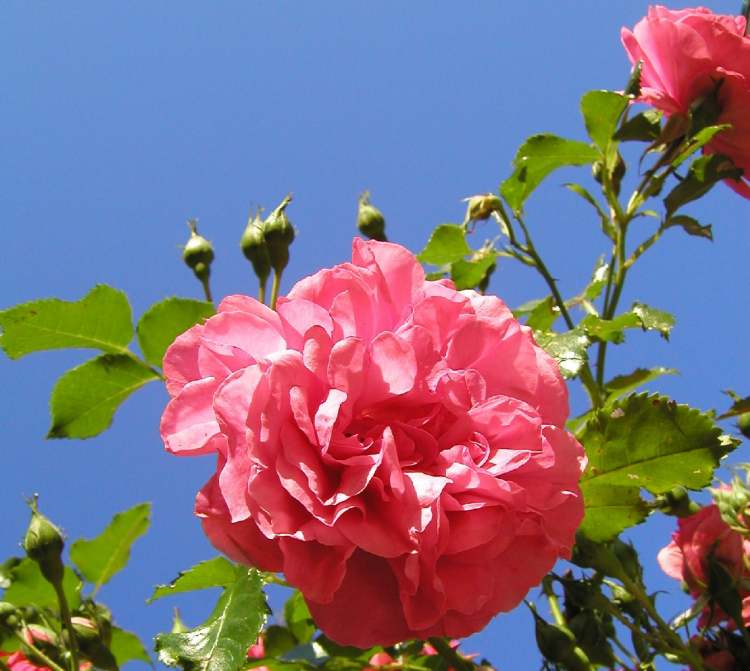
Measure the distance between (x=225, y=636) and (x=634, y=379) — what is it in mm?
926

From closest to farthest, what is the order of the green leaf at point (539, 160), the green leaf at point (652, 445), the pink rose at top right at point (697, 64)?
the green leaf at point (652, 445) → the pink rose at top right at point (697, 64) → the green leaf at point (539, 160)

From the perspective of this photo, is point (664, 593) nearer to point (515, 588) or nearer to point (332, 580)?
point (515, 588)

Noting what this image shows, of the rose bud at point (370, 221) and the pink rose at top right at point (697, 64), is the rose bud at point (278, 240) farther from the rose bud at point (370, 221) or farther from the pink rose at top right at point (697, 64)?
the pink rose at top right at point (697, 64)

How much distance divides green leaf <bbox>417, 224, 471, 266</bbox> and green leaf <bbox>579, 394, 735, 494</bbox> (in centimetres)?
64

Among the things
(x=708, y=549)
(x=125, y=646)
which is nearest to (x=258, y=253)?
(x=125, y=646)

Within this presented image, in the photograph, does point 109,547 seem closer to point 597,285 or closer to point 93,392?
point 93,392

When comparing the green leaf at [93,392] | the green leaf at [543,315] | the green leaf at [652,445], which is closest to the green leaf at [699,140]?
the green leaf at [543,315]

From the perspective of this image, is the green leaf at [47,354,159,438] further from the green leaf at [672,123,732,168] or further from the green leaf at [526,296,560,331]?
the green leaf at [672,123,732,168]

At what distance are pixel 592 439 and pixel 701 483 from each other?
134 mm

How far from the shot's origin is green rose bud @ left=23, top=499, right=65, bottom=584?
1199 mm

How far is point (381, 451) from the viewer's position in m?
0.75

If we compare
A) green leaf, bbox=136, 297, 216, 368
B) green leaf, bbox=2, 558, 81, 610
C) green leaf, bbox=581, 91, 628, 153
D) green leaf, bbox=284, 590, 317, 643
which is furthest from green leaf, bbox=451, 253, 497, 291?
green leaf, bbox=2, 558, 81, 610

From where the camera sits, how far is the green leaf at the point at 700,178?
144cm

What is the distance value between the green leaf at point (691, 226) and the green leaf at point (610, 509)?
0.68 metres
